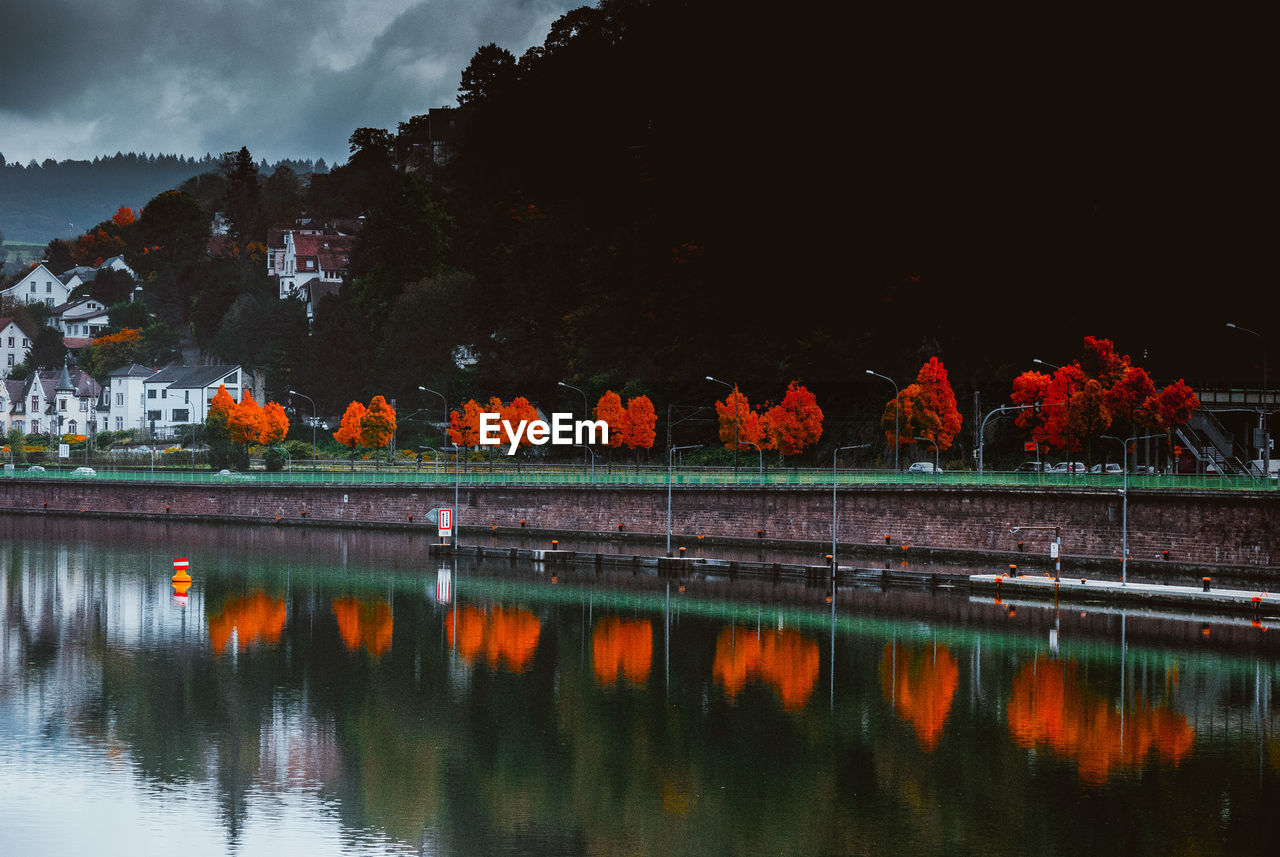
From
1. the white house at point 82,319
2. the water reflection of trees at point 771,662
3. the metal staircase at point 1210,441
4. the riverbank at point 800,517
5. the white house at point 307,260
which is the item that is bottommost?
the water reflection of trees at point 771,662

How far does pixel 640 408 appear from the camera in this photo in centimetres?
9844

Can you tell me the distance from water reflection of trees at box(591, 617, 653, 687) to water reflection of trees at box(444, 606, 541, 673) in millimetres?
2229

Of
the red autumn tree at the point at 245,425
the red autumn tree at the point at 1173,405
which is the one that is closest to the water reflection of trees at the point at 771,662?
the red autumn tree at the point at 1173,405

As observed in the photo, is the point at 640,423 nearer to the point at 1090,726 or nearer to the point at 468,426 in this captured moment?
the point at 468,426

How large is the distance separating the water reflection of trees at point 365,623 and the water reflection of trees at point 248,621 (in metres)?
2.24

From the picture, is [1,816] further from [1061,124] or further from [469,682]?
[1061,124]

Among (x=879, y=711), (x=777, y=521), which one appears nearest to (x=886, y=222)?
(x=777, y=521)

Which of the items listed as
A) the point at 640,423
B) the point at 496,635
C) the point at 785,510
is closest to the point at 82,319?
the point at 640,423

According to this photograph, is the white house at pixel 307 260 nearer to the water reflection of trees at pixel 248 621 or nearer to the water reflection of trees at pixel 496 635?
the water reflection of trees at pixel 248 621

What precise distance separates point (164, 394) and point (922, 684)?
382 feet

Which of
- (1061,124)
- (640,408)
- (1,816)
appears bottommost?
(1,816)

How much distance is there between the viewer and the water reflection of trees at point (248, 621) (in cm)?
5042

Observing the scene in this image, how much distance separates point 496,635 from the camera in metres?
51.1

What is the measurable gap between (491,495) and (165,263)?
10912 cm
